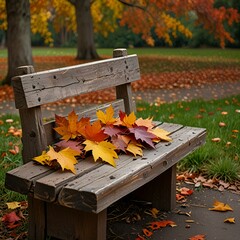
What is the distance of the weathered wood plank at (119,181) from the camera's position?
2057 mm

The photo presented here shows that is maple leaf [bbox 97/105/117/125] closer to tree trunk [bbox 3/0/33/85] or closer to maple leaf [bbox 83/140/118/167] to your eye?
maple leaf [bbox 83/140/118/167]

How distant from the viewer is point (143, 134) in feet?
9.02

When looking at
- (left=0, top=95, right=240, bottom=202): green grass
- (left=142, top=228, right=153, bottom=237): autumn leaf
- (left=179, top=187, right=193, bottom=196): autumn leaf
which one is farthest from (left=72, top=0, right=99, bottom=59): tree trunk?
(left=142, top=228, right=153, bottom=237): autumn leaf

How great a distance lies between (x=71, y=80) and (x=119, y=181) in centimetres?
81

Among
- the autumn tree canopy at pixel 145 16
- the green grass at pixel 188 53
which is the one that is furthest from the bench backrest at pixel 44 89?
the green grass at pixel 188 53

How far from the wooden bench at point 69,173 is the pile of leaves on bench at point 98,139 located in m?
0.05

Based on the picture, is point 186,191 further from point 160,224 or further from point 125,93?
point 125,93

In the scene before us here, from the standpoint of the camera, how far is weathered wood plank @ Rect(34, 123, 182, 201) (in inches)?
84.4

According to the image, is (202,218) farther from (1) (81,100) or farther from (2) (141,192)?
(1) (81,100)

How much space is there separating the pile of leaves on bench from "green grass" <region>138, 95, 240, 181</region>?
3.35 ft

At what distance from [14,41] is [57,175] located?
8125 millimetres

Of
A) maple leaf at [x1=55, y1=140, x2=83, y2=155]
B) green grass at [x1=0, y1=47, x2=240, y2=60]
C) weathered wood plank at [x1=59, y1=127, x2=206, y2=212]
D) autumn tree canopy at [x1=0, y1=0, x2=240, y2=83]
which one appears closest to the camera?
weathered wood plank at [x1=59, y1=127, x2=206, y2=212]

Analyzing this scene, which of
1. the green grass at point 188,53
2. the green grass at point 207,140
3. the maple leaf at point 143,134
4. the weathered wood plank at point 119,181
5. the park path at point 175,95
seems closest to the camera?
the weathered wood plank at point 119,181

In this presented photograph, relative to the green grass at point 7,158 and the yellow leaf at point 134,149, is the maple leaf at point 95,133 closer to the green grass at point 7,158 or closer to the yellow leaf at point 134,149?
the yellow leaf at point 134,149
